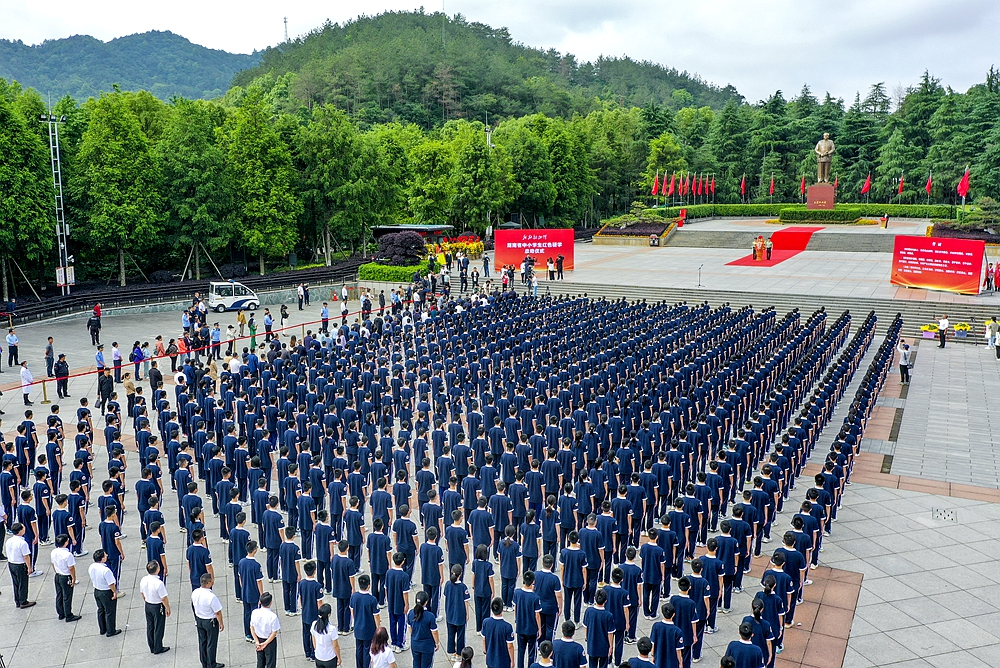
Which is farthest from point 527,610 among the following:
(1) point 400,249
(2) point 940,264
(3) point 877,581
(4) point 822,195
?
(4) point 822,195

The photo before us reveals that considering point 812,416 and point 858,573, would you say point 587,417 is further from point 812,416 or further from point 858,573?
point 858,573

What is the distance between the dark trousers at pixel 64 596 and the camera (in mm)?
8406

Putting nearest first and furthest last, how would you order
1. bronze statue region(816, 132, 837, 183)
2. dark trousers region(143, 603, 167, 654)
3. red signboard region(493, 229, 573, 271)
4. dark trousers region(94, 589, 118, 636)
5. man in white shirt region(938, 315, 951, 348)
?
1. dark trousers region(143, 603, 167, 654)
2. dark trousers region(94, 589, 118, 636)
3. man in white shirt region(938, 315, 951, 348)
4. red signboard region(493, 229, 573, 271)
5. bronze statue region(816, 132, 837, 183)

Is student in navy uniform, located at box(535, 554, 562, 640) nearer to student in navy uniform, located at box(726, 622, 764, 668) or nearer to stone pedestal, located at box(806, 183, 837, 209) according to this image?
student in navy uniform, located at box(726, 622, 764, 668)

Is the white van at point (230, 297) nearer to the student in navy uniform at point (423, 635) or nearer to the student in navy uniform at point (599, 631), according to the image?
the student in navy uniform at point (423, 635)

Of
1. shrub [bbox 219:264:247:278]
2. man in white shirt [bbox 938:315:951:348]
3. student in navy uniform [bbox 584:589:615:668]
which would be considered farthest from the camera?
shrub [bbox 219:264:247:278]

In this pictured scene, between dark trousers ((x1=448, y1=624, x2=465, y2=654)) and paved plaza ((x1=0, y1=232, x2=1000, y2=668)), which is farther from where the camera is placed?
paved plaza ((x1=0, y1=232, x2=1000, y2=668))

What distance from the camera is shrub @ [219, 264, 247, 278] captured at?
39.2m

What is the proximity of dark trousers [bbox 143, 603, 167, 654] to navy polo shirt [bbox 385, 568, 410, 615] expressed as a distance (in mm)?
2257

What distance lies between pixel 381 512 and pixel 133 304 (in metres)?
25.7

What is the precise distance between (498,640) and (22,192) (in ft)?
98.6

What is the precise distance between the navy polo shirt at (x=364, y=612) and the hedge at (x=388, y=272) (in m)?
27.8

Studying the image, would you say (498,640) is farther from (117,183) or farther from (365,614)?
(117,183)

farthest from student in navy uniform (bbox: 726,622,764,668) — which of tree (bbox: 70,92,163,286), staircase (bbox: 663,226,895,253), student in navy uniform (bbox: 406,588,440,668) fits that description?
staircase (bbox: 663,226,895,253)
